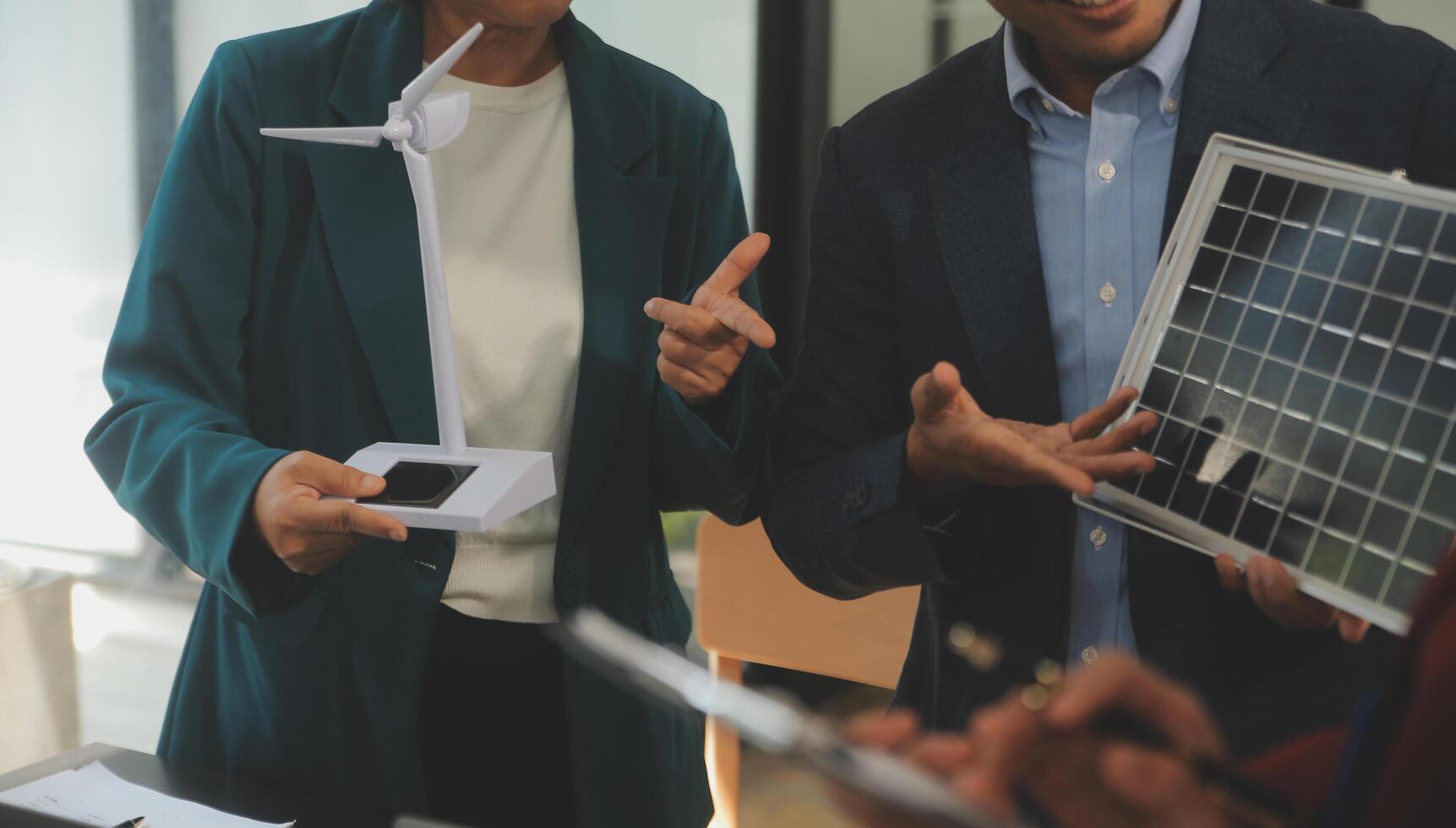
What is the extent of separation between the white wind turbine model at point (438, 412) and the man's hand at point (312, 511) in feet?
0.06

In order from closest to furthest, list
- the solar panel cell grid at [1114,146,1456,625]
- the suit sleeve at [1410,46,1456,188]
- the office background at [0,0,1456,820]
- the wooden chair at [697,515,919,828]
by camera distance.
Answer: the solar panel cell grid at [1114,146,1456,625], the suit sleeve at [1410,46,1456,188], the wooden chair at [697,515,919,828], the office background at [0,0,1456,820]

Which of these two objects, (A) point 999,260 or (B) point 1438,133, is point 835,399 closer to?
(A) point 999,260

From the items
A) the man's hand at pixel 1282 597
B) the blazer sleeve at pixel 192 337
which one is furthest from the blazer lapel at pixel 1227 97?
the blazer sleeve at pixel 192 337

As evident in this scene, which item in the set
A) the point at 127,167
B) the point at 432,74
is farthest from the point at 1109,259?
the point at 127,167

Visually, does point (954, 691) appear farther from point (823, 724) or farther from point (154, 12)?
point (154, 12)

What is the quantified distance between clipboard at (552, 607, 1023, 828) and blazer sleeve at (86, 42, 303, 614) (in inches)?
31.4

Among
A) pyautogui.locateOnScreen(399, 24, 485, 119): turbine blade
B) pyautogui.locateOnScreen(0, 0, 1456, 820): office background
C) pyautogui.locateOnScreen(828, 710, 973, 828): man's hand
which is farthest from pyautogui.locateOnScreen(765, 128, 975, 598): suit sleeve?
pyautogui.locateOnScreen(0, 0, 1456, 820): office background

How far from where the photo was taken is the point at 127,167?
3.90m

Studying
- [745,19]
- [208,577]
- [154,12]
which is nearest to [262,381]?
[208,577]

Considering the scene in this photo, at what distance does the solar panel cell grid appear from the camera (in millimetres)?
938


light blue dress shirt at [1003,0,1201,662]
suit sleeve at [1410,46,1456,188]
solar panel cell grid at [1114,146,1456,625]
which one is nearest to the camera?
solar panel cell grid at [1114,146,1456,625]

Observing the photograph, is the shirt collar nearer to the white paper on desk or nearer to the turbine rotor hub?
the turbine rotor hub

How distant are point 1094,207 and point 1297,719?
1.71ft

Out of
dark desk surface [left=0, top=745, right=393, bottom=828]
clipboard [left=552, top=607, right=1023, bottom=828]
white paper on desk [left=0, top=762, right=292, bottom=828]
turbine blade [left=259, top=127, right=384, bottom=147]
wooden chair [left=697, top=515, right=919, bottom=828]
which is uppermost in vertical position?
turbine blade [left=259, top=127, right=384, bottom=147]
